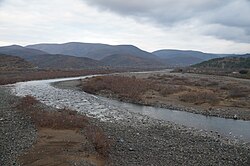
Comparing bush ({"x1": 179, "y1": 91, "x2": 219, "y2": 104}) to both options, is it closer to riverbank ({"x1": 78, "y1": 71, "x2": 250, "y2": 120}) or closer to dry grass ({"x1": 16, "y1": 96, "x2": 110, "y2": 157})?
riverbank ({"x1": 78, "y1": 71, "x2": 250, "y2": 120})

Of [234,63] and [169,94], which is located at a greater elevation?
[234,63]

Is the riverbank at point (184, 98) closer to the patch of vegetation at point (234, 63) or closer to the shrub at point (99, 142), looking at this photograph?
the shrub at point (99, 142)

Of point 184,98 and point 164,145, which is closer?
point 164,145

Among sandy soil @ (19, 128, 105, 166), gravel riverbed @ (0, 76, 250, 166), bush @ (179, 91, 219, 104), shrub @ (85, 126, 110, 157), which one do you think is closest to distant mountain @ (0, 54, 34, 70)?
bush @ (179, 91, 219, 104)

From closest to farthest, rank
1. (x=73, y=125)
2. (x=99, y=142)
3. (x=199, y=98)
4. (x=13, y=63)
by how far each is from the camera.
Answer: (x=99, y=142) → (x=73, y=125) → (x=199, y=98) → (x=13, y=63)

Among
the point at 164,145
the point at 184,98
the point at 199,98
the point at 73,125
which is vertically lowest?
the point at 164,145

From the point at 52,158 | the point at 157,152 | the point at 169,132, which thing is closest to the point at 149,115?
the point at 169,132

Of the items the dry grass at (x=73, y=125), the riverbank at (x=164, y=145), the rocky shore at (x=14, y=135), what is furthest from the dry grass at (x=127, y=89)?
the rocky shore at (x=14, y=135)

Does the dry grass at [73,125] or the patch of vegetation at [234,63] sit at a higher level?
the patch of vegetation at [234,63]

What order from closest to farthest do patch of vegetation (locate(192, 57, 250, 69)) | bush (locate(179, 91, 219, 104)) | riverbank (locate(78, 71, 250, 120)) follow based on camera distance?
riverbank (locate(78, 71, 250, 120)), bush (locate(179, 91, 219, 104)), patch of vegetation (locate(192, 57, 250, 69))

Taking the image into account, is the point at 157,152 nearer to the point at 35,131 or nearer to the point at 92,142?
the point at 92,142

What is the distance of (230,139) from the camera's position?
1961cm

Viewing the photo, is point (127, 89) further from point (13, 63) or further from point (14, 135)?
point (13, 63)

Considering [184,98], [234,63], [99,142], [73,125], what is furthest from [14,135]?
[234,63]
